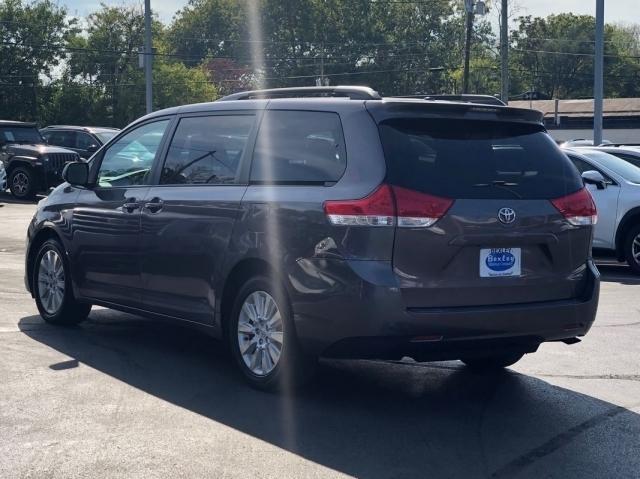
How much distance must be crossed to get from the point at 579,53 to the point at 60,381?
89720mm

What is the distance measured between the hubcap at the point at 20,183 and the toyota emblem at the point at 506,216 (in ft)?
68.0

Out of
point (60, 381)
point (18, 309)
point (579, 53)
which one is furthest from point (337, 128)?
point (579, 53)

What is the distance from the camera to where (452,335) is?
575cm

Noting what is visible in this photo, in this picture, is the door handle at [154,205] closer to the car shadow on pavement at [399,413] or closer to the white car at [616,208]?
the car shadow on pavement at [399,413]

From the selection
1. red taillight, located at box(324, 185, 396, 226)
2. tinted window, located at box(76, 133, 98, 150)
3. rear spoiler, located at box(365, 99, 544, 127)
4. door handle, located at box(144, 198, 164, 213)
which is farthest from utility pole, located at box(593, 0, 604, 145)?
red taillight, located at box(324, 185, 396, 226)

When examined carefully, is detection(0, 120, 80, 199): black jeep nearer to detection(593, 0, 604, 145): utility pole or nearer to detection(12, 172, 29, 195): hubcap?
detection(12, 172, 29, 195): hubcap

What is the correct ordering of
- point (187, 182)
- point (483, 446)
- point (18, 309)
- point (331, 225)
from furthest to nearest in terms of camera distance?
1. point (18, 309)
2. point (187, 182)
3. point (331, 225)
4. point (483, 446)

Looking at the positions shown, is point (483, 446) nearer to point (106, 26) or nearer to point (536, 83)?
point (106, 26)

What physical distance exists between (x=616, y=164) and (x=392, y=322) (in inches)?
362

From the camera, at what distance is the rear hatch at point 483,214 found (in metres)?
5.71

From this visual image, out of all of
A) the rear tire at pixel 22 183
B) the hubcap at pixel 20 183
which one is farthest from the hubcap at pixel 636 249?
the hubcap at pixel 20 183

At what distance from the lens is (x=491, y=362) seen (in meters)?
7.19

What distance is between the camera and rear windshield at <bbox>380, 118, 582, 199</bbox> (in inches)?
229

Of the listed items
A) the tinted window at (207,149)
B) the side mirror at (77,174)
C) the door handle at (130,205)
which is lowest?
the door handle at (130,205)
